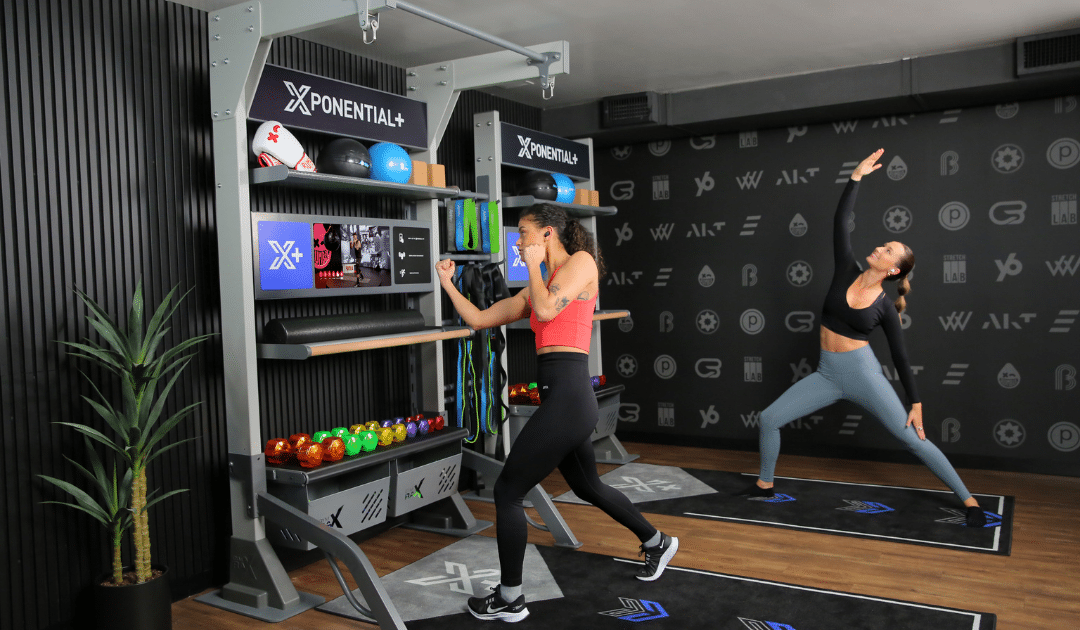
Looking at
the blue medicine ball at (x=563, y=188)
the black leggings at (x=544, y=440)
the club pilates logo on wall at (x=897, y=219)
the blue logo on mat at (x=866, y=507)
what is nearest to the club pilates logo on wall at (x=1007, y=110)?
the club pilates logo on wall at (x=897, y=219)

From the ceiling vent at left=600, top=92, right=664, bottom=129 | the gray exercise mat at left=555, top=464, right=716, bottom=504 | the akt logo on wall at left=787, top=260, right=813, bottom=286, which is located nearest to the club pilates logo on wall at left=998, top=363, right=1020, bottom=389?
the akt logo on wall at left=787, top=260, right=813, bottom=286

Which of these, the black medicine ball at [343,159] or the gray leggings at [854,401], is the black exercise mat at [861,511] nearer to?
the gray leggings at [854,401]

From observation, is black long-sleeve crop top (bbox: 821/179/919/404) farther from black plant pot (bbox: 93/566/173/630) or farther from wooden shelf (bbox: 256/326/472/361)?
black plant pot (bbox: 93/566/173/630)

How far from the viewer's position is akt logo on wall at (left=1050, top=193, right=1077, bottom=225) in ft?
16.7

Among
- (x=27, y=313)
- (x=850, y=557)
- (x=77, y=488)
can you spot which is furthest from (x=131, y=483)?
(x=850, y=557)

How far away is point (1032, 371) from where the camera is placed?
5.25 m

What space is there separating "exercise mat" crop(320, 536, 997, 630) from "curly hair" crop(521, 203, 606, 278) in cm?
145

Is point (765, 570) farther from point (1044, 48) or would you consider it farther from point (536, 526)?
point (1044, 48)

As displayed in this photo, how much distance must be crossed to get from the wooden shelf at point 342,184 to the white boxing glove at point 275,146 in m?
0.06

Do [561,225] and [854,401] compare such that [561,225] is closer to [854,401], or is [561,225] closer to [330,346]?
[330,346]

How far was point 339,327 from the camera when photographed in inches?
144

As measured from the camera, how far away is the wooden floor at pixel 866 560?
3.23 meters

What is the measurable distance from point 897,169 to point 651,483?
2.76m

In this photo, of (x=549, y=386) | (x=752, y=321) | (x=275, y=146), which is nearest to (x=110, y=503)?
(x=275, y=146)
